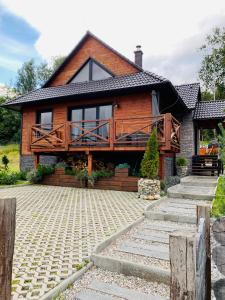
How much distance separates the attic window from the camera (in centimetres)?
1336

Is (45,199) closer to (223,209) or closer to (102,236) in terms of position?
(102,236)

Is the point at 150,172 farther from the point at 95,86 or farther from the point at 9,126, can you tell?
the point at 9,126

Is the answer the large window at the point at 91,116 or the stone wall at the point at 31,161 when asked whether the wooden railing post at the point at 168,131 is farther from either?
the stone wall at the point at 31,161

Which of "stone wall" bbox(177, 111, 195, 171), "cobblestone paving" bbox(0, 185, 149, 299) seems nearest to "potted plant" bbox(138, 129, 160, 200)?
"cobblestone paving" bbox(0, 185, 149, 299)

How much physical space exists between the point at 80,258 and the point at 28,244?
3.60 feet

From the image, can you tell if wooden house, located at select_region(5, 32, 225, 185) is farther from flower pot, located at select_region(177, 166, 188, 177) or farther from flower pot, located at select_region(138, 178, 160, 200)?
flower pot, located at select_region(138, 178, 160, 200)

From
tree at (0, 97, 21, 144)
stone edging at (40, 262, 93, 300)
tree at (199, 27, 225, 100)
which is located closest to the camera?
stone edging at (40, 262, 93, 300)

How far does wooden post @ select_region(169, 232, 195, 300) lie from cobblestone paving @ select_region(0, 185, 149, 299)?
190 centimetres

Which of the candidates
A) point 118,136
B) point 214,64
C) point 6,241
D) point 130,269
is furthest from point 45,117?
point 214,64

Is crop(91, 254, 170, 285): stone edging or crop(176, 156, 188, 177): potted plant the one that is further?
crop(176, 156, 188, 177): potted plant

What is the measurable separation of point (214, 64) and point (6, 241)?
30.4m

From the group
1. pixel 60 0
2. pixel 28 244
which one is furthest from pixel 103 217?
pixel 60 0

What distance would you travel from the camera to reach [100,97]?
12.2 meters

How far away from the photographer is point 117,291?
2.84 meters
